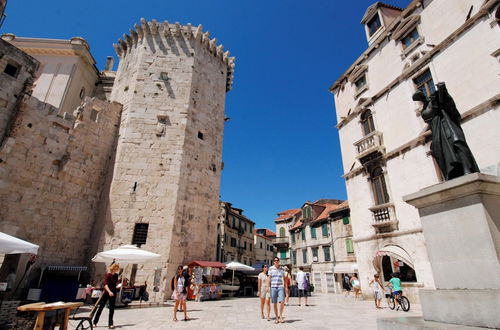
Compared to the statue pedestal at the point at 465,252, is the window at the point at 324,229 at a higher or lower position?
higher

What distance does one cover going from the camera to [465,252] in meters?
3.20

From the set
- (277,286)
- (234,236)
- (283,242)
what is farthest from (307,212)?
(277,286)

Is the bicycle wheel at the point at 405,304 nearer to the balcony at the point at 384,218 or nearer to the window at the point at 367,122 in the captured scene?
the balcony at the point at 384,218

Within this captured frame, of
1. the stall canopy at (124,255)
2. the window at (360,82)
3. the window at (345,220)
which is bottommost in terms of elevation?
the stall canopy at (124,255)

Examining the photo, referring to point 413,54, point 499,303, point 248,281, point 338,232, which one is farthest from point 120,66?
point 338,232

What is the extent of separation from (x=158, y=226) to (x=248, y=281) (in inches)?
298

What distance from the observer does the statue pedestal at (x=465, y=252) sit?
2.92 meters

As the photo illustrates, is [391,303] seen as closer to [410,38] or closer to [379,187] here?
[379,187]

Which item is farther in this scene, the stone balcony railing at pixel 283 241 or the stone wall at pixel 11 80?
the stone balcony railing at pixel 283 241

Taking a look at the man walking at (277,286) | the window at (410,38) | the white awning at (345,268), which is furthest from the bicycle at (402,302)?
the white awning at (345,268)

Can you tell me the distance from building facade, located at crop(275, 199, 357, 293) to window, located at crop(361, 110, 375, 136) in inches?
455

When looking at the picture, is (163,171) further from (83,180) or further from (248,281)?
(248,281)

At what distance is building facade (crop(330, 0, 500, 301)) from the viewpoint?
10164mm

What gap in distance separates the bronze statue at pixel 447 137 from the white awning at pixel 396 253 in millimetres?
9000
